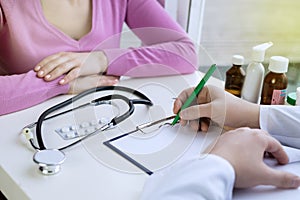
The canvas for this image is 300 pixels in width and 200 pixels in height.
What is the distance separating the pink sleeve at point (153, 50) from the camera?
3.44ft

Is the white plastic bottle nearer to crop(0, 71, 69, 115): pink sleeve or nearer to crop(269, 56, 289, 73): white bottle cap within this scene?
crop(269, 56, 289, 73): white bottle cap

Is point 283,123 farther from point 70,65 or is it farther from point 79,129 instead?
point 70,65

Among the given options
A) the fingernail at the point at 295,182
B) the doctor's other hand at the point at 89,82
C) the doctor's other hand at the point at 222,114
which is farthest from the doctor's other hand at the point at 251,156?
the doctor's other hand at the point at 89,82

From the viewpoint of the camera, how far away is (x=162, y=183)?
570mm

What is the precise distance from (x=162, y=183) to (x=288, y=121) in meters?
0.31

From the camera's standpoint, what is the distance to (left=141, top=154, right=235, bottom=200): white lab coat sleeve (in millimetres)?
546

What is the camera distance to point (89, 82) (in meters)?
0.97

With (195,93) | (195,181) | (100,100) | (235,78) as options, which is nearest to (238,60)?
(235,78)

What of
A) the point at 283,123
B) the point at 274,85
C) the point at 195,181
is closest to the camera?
the point at 195,181

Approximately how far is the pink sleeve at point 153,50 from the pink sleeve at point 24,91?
0.59 ft

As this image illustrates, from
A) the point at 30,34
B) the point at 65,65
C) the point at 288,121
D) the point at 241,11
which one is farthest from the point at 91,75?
the point at 241,11

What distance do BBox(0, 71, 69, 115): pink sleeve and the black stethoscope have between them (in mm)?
48

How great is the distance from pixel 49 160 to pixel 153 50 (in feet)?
1.70

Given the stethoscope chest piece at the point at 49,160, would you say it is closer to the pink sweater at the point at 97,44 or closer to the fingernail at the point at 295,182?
the pink sweater at the point at 97,44
